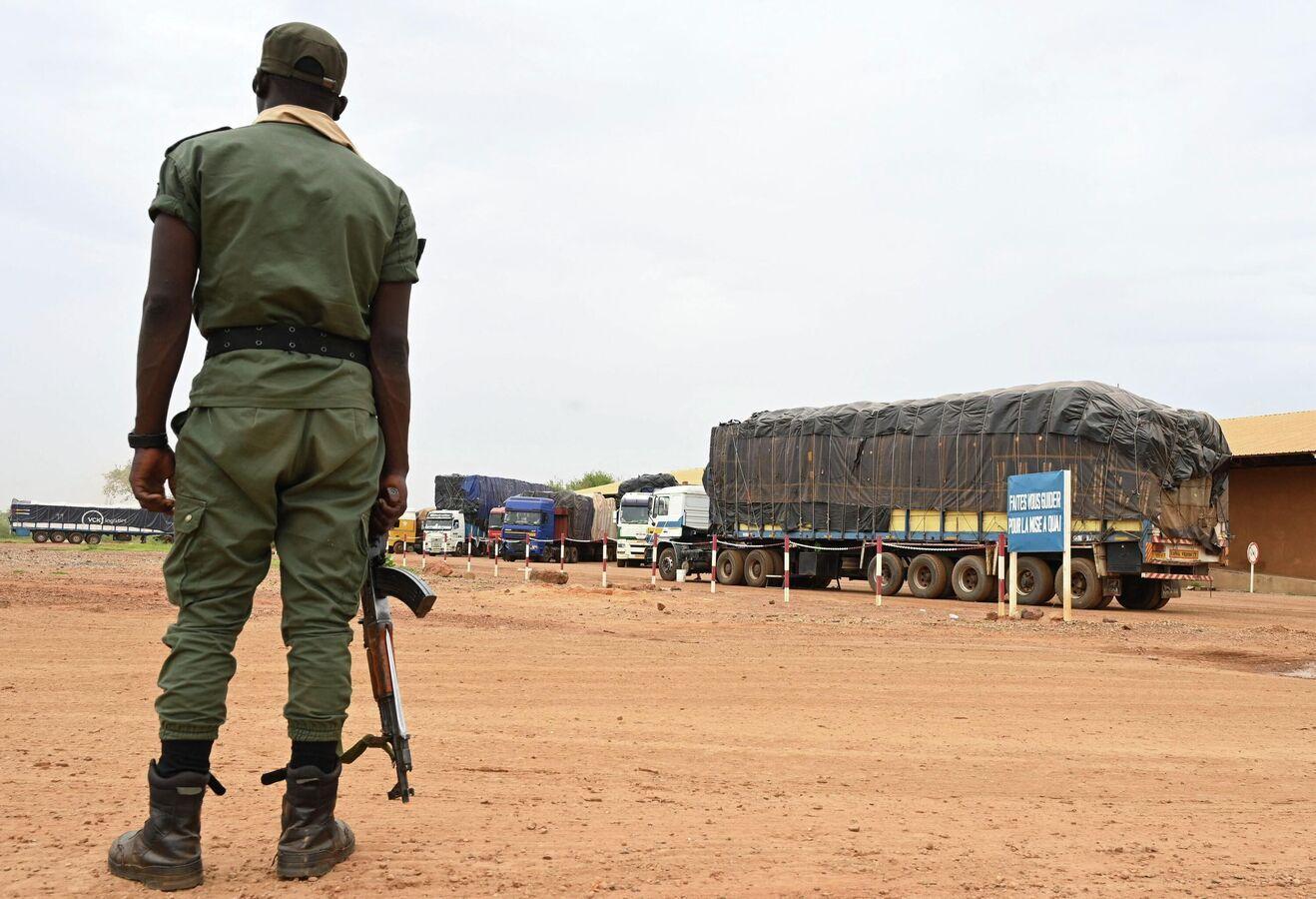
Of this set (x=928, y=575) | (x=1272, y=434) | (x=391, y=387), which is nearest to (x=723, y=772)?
(x=391, y=387)

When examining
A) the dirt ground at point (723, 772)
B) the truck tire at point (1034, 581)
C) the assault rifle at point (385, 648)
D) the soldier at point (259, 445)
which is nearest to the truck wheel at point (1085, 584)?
the truck tire at point (1034, 581)

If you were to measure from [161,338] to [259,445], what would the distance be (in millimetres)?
400

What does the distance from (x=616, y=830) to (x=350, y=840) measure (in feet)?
2.82

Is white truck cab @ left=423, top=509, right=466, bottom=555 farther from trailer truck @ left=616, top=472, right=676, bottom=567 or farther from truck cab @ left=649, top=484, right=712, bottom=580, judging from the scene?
truck cab @ left=649, top=484, right=712, bottom=580

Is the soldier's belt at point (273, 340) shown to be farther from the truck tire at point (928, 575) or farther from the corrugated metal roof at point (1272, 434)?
the corrugated metal roof at point (1272, 434)

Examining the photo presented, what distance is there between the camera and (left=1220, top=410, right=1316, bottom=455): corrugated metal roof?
36.3 metres

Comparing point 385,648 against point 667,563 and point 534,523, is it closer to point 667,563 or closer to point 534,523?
point 667,563

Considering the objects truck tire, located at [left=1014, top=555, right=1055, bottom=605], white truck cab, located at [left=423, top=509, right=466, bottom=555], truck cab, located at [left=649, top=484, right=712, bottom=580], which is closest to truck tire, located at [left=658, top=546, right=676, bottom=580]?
truck cab, located at [left=649, top=484, right=712, bottom=580]

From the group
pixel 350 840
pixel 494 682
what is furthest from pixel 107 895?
pixel 494 682

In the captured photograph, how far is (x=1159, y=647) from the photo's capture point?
484 inches

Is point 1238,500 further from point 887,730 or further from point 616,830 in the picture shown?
point 616,830

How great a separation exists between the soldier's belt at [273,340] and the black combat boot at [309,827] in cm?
116

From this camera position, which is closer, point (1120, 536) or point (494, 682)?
point (494, 682)

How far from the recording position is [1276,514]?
35344 millimetres
